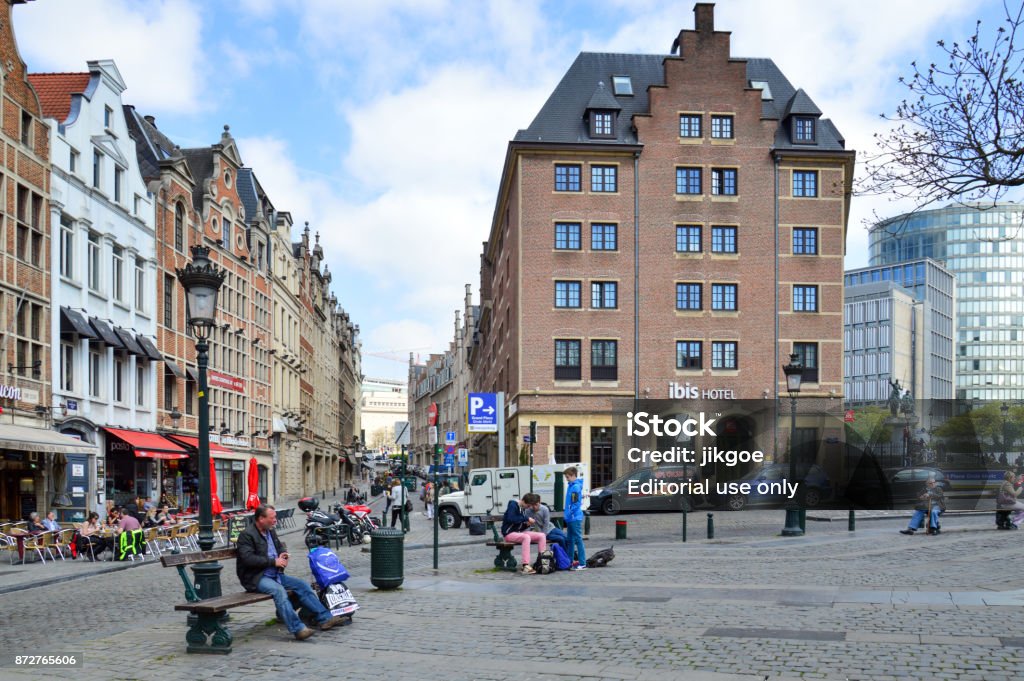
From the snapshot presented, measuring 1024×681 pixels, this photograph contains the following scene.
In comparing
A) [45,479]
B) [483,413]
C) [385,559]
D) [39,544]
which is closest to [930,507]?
[385,559]

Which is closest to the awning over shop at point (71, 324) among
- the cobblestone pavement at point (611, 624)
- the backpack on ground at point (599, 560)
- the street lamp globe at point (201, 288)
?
the cobblestone pavement at point (611, 624)

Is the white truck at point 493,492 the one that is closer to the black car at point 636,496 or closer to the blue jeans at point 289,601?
the black car at point 636,496

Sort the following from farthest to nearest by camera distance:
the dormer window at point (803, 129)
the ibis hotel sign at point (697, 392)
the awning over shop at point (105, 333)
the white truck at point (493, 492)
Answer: the dormer window at point (803, 129), the ibis hotel sign at point (697, 392), the white truck at point (493, 492), the awning over shop at point (105, 333)

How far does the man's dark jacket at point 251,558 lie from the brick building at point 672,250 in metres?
37.6

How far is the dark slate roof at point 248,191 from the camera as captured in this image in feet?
203

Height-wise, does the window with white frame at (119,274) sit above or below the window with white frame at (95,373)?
above

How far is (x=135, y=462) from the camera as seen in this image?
3875 centimetres

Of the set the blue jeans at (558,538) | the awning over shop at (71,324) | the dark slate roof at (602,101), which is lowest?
the blue jeans at (558,538)

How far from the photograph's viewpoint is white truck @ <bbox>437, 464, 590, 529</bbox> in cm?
3506

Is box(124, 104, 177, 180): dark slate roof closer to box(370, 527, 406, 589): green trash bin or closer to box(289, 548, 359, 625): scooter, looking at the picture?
box(370, 527, 406, 589): green trash bin

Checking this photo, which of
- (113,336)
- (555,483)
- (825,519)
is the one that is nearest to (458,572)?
(555,483)

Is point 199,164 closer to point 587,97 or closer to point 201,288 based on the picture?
point 587,97

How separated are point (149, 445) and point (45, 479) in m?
6.89

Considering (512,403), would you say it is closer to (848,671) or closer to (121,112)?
(121,112)
